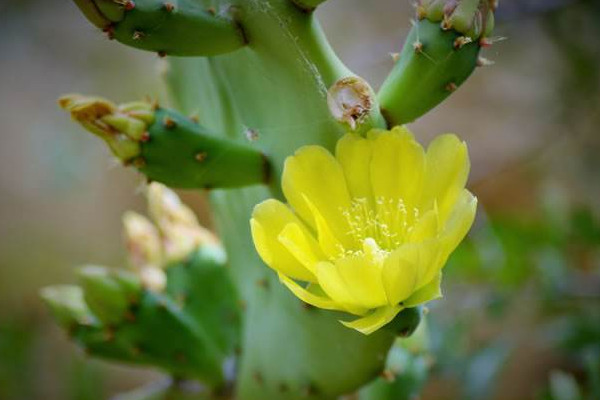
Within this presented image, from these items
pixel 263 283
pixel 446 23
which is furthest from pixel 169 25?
pixel 263 283

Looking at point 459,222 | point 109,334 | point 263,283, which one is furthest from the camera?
point 109,334

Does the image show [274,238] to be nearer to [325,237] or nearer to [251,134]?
[325,237]

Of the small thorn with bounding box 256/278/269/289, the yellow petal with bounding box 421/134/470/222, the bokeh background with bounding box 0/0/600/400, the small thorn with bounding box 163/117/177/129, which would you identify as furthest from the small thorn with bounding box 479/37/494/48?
the bokeh background with bounding box 0/0/600/400

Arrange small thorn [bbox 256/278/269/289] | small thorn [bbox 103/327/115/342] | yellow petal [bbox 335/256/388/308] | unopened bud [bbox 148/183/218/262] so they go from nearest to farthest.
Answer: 1. yellow petal [bbox 335/256/388/308]
2. small thorn [bbox 256/278/269/289]
3. small thorn [bbox 103/327/115/342]
4. unopened bud [bbox 148/183/218/262]

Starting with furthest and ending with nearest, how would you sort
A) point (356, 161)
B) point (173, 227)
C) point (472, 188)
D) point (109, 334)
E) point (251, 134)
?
point (472, 188)
point (173, 227)
point (109, 334)
point (251, 134)
point (356, 161)

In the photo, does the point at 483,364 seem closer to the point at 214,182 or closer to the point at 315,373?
the point at 315,373

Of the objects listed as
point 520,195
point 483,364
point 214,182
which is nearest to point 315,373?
point 214,182

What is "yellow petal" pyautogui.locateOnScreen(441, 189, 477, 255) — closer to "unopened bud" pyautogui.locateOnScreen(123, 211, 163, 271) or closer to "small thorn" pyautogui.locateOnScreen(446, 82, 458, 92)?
"small thorn" pyautogui.locateOnScreen(446, 82, 458, 92)
